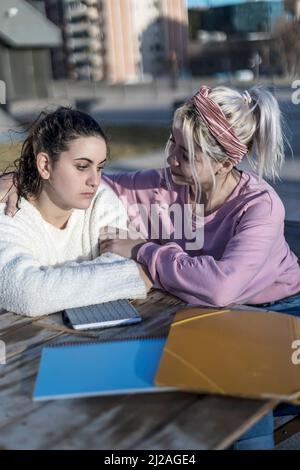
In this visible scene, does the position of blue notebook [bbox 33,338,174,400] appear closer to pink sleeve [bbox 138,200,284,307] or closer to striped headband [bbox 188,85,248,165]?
pink sleeve [bbox 138,200,284,307]

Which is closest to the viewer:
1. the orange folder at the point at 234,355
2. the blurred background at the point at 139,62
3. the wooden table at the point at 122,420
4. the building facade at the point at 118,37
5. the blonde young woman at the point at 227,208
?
the wooden table at the point at 122,420

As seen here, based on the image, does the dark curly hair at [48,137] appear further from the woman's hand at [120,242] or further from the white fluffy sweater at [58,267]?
the woman's hand at [120,242]

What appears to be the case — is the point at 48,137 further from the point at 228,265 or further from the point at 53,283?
the point at 228,265

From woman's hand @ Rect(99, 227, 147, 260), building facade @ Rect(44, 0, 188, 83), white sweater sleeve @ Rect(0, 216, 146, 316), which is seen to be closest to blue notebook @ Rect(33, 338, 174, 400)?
white sweater sleeve @ Rect(0, 216, 146, 316)

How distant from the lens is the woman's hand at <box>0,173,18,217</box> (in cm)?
208

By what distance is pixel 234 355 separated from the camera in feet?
4.66

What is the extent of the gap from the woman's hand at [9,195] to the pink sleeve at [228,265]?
0.45 m

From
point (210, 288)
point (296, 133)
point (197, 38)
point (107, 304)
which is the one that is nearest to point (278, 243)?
point (210, 288)

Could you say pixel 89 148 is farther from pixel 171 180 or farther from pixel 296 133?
pixel 296 133

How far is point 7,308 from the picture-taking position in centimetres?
188

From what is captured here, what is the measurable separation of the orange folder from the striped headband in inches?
25.6

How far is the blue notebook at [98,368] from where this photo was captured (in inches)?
52.0

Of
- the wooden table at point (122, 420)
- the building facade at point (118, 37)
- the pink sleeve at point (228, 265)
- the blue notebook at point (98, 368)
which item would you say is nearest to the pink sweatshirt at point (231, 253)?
the pink sleeve at point (228, 265)
